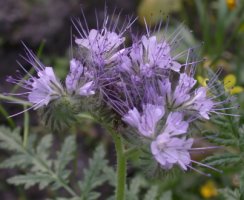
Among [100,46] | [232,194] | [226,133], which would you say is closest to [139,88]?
[100,46]

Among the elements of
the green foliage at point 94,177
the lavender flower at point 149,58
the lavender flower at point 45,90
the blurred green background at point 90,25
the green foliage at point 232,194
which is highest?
the lavender flower at point 149,58

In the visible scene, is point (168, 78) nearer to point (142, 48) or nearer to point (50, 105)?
point (142, 48)

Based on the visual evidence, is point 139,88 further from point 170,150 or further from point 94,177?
point 94,177

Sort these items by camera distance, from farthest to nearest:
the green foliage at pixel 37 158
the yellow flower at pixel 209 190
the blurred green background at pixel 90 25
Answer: the blurred green background at pixel 90 25 < the yellow flower at pixel 209 190 < the green foliage at pixel 37 158

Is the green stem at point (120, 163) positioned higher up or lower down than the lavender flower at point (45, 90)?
lower down

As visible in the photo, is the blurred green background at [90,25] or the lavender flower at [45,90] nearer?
the lavender flower at [45,90]

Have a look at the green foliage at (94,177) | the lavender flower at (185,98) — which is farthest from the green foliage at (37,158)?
the lavender flower at (185,98)

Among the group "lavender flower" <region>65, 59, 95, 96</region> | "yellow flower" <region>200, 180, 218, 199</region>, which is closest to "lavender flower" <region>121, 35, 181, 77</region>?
"lavender flower" <region>65, 59, 95, 96</region>

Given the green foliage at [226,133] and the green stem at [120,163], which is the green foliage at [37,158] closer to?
the green stem at [120,163]
